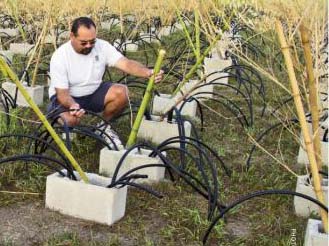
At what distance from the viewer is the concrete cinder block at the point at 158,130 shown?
163 inches

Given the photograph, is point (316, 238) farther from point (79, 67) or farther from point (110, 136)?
point (79, 67)

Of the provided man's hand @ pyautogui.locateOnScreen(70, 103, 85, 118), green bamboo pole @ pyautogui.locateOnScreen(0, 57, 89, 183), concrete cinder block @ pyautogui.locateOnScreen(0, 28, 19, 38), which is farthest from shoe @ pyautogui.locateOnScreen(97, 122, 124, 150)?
concrete cinder block @ pyautogui.locateOnScreen(0, 28, 19, 38)

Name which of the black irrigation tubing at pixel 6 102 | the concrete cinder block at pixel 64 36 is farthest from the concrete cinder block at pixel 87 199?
the concrete cinder block at pixel 64 36

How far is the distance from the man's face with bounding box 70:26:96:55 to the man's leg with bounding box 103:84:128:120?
41 cm

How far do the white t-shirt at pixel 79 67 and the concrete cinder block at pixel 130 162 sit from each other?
768 mm

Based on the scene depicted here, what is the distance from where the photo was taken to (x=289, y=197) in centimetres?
338

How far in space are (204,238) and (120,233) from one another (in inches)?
18.1

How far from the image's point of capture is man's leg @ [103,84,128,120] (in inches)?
166

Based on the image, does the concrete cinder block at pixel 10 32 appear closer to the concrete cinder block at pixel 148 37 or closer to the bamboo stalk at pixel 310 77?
the concrete cinder block at pixel 148 37

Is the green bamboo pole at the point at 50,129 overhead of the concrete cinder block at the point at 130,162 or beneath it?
overhead

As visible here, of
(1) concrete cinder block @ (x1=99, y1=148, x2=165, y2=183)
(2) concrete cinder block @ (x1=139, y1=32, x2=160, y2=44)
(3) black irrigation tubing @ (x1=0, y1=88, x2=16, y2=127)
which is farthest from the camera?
(2) concrete cinder block @ (x1=139, y1=32, x2=160, y2=44)

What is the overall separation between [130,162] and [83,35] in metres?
1.05

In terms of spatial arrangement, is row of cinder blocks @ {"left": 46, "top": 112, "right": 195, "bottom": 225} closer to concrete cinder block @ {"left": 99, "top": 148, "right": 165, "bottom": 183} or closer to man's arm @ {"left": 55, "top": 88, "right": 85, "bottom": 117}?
concrete cinder block @ {"left": 99, "top": 148, "right": 165, "bottom": 183}

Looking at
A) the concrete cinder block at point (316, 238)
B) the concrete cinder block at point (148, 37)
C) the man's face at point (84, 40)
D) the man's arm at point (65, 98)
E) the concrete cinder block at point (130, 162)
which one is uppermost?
the concrete cinder block at point (148, 37)
